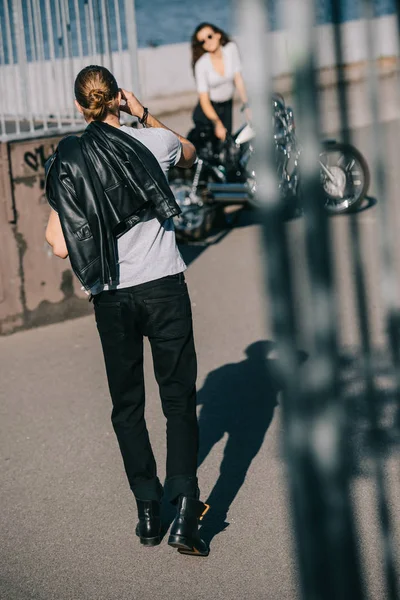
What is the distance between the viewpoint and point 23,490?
4.91 meters

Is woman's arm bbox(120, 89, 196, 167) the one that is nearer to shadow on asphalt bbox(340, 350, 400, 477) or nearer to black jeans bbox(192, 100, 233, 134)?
shadow on asphalt bbox(340, 350, 400, 477)

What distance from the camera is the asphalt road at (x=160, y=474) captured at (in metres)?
3.98

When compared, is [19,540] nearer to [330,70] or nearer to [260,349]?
[260,349]

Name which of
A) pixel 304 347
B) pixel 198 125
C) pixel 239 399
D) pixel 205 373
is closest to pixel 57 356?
pixel 205 373

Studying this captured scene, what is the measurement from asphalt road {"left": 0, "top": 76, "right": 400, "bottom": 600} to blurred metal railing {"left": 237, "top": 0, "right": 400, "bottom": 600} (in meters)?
0.28

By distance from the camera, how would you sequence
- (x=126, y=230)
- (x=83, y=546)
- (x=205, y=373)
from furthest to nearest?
(x=205, y=373), (x=83, y=546), (x=126, y=230)

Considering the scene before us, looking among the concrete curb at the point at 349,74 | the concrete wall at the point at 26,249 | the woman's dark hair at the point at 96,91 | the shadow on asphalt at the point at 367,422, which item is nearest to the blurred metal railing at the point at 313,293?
the concrete curb at the point at 349,74

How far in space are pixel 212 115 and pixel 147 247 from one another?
5.87 metres

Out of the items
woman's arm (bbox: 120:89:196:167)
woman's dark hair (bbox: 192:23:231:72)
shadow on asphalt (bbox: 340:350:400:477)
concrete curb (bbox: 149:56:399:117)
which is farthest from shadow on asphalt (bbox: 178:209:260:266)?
concrete curb (bbox: 149:56:399:117)

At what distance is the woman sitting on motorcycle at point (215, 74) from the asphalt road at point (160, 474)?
117 inches

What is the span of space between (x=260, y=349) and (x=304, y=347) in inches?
205

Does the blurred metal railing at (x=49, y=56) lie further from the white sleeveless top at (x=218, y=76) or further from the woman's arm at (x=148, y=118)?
the woman's arm at (x=148, y=118)

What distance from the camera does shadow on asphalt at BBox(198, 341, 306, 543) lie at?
472cm

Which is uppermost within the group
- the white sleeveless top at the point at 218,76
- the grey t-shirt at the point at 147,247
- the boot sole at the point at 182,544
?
the white sleeveless top at the point at 218,76
